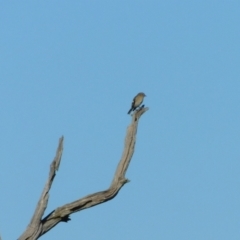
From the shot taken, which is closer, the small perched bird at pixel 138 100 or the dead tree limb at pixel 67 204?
the dead tree limb at pixel 67 204

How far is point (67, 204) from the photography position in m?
12.8

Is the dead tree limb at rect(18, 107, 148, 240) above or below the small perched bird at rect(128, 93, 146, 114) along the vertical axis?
below

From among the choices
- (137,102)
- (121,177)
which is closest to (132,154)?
(121,177)

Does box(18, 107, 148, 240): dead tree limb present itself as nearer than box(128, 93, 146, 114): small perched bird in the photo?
Yes

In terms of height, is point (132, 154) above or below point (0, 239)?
above

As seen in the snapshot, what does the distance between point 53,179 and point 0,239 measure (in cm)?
101

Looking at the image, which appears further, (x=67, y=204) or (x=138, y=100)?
(x=138, y=100)

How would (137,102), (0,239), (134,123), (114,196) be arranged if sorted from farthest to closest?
(137,102)
(134,123)
(114,196)
(0,239)

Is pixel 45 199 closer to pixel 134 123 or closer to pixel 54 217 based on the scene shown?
Answer: pixel 54 217

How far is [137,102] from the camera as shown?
909 inches

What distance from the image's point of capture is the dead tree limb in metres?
12.4

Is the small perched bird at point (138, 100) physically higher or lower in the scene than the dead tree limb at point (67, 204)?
higher

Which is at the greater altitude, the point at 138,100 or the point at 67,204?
the point at 138,100

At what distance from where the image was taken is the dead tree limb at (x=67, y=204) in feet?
40.7
